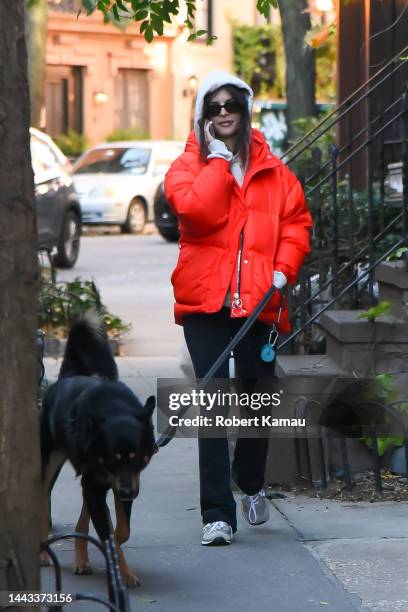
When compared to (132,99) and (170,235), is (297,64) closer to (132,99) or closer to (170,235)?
(170,235)

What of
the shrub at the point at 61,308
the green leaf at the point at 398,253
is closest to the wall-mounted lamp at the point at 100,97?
the shrub at the point at 61,308

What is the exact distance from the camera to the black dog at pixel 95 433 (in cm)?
462

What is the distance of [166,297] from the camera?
1519cm

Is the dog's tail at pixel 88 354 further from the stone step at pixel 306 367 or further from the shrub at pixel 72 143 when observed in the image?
the shrub at pixel 72 143

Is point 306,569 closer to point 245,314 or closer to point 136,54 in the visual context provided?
point 245,314

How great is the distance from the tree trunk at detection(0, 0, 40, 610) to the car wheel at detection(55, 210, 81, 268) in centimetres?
1417

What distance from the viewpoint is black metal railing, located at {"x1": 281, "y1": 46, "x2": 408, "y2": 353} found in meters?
7.69

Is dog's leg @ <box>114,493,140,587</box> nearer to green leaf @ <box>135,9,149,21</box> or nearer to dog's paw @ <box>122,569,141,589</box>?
dog's paw @ <box>122,569,141,589</box>

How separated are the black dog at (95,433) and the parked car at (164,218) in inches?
665

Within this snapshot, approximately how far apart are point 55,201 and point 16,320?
1381cm

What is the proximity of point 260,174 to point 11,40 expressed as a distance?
88.3 inches

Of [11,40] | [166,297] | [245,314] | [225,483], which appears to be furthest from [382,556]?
[166,297]

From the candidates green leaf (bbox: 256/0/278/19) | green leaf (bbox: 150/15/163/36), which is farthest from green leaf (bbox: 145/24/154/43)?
green leaf (bbox: 256/0/278/19)

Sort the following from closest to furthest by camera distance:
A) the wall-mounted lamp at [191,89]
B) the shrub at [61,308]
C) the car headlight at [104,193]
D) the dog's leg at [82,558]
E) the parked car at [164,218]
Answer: the dog's leg at [82,558]
the shrub at [61,308]
the parked car at [164,218]
the car headlight at [104,193]
the wall-mounted lamp at [191,89]
